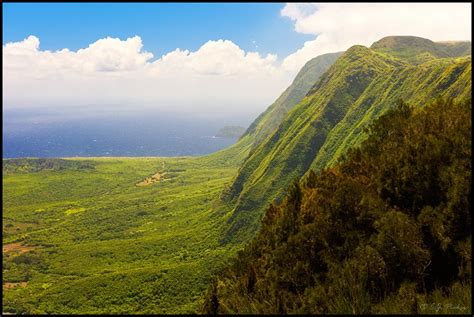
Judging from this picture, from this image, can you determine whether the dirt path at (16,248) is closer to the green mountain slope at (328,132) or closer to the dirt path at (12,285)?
the dirt path at (12,285)

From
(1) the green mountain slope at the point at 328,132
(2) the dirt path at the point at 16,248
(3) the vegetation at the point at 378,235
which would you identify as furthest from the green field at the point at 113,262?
(3) the vegetation at the point at 378,235

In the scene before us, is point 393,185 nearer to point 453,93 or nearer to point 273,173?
point 453,93

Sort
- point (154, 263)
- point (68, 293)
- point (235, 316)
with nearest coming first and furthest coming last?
point (235, 316) < point (68, 293) < point (154, 263)

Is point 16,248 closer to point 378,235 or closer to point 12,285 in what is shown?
point 12,285

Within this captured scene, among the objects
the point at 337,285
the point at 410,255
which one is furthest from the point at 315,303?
the point at 410,255

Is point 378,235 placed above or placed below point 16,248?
above
